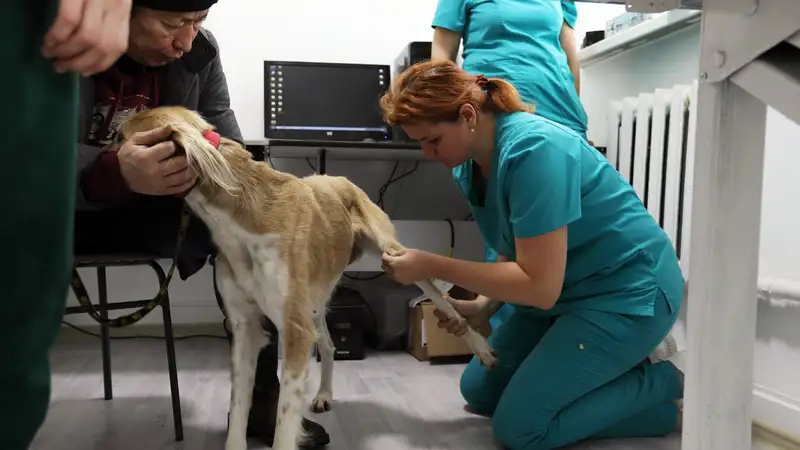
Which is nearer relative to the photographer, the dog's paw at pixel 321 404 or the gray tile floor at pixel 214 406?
the gray tile floor at pixel 214 406

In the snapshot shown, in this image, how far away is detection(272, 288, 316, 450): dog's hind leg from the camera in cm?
132

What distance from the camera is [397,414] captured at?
5.93ft

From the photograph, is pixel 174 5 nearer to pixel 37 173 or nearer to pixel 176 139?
pixel 176 139

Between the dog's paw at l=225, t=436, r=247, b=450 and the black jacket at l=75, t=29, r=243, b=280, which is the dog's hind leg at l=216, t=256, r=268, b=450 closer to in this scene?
the dog's paw at l=225, t=436, r=247, b=450

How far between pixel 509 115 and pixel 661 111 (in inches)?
33.7

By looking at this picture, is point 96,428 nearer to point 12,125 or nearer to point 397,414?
point 397,414

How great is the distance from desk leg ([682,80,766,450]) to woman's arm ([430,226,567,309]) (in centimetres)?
70

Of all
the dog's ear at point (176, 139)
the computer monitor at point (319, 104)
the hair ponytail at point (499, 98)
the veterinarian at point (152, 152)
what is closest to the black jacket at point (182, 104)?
the veterinarian at point (152, 152)

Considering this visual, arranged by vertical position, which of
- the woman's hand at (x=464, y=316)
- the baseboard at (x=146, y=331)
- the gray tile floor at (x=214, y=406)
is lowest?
the baseboard at (x=146, y=331)

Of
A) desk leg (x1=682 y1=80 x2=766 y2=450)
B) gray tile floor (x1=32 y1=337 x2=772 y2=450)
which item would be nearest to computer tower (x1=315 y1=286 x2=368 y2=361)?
gray tile floor (x1=32 y1=337 x2=772 y2=450)

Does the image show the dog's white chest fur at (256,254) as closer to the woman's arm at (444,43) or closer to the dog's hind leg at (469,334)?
the dog's hind leg at (469,334)

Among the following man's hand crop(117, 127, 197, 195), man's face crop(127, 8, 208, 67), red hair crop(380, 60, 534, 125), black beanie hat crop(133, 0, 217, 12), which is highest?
black beanie hat crop(133, 0, 217, 12)

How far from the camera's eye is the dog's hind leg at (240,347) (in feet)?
4.61

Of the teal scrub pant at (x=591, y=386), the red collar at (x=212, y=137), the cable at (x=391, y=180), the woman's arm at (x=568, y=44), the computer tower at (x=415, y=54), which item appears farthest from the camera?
the cable at (x=391, y=180)
